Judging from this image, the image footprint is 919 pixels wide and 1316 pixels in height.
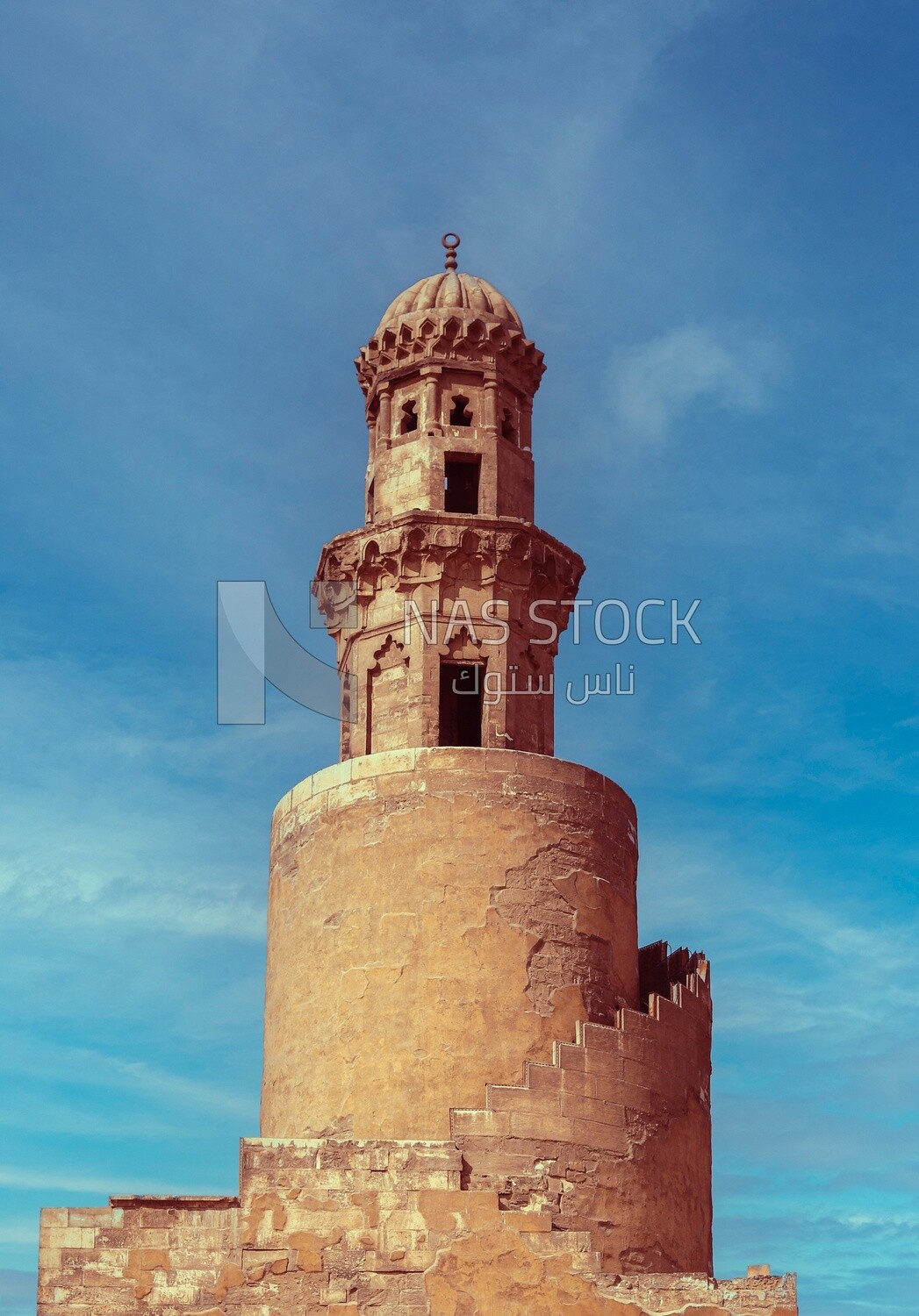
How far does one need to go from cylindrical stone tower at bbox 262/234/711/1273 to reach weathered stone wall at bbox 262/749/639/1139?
3 cm

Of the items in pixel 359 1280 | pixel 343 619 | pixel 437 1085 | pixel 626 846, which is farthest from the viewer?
pixel 343 619

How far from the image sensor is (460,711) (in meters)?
28.9

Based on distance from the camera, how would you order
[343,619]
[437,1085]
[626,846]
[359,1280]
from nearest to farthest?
[359,1280] → [437,1085] → [626,846] → [343,619]

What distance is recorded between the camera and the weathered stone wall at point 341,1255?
72.3 ft

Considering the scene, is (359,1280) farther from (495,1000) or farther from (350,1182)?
(495,1000)

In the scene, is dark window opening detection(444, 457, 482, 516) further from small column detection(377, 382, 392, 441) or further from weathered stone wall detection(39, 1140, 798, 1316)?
weathered stone wall detection(39, 1140, 798, 1316)

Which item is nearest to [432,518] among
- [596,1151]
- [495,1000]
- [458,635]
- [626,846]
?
[458,635]

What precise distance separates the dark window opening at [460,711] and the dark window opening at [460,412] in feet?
11.7

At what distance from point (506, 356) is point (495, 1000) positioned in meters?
9.62

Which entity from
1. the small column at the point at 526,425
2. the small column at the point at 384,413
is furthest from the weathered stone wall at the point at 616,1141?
the small column at the point at 384,413

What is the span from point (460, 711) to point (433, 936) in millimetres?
4990

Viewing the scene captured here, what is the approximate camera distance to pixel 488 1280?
22328 mm

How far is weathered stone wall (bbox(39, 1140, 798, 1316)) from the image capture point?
72.3 ft

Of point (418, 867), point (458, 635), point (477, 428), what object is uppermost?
point (477, 428)
